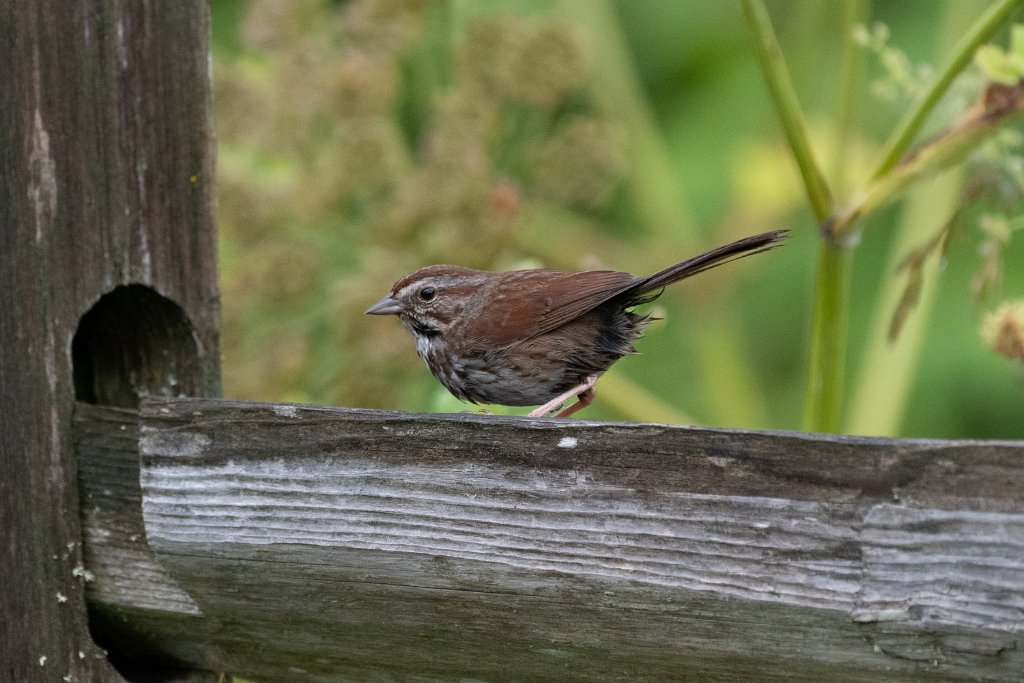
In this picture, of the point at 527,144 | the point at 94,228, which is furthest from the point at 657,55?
the point at 94,228

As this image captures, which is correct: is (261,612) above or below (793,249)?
below

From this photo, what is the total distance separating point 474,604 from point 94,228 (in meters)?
0.94

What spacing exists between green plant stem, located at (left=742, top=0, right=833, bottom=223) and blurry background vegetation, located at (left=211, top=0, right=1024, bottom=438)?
201mm

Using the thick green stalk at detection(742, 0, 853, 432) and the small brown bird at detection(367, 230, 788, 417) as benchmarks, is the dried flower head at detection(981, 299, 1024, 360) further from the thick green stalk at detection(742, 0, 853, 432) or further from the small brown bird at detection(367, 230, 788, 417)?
the small brown bird at detection(367, 230, 788, 417)

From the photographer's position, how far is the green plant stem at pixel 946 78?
8.11 feet

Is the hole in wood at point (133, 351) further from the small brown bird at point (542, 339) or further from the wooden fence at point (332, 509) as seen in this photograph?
the small brown bird at point (542, 339)

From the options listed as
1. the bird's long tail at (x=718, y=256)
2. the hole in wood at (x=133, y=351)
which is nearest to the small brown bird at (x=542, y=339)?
the bird's long tail at (x=718, y=256)

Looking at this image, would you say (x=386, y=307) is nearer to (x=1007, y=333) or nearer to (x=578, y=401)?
(x=578, y=401)

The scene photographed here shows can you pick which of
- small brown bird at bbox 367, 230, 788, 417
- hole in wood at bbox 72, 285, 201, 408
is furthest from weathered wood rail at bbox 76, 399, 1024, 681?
small brown bird at bbox 367, 230, 788, 417

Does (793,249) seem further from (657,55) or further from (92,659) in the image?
(92,659)

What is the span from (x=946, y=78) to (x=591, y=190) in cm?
154

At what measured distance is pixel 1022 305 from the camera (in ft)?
7.73

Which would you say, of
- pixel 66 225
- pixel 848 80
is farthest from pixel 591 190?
pixel 66 225

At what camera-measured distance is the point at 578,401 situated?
340 centimetres
